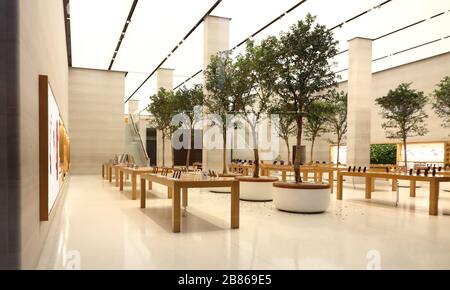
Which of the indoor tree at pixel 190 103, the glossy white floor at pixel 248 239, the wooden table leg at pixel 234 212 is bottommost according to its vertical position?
the glossy white floor at pixel 248 239

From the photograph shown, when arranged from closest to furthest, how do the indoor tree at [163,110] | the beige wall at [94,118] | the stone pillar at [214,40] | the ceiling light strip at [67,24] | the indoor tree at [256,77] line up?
the indoor tree at [256,77] → the ceiling light strip at [67,24] → the stone pillar at [214,40] → the indoor tree at [163,110] → the beige wall at [94,118]

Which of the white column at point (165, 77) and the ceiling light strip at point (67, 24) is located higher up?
the ceiling light strip at point (67, 24)

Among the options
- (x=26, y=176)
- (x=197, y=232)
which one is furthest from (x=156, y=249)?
(x=26, y=176)

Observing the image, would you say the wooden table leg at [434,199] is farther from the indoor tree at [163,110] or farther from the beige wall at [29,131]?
the indoor tree at [163,110]

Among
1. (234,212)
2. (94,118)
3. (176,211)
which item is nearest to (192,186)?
(176,211)

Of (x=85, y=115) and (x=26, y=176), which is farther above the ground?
(x=85, y=115)

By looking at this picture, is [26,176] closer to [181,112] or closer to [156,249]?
[156,249]

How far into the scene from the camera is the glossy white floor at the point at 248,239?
352cm

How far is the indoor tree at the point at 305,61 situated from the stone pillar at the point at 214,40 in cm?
534

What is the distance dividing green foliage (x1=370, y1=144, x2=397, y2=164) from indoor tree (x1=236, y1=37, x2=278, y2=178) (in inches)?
465

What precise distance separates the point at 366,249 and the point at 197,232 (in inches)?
81.8

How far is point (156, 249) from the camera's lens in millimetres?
3959

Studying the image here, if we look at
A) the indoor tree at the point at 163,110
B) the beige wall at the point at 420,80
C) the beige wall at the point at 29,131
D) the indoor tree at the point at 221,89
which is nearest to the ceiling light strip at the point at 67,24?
the indoor tree at the point at 163,110
